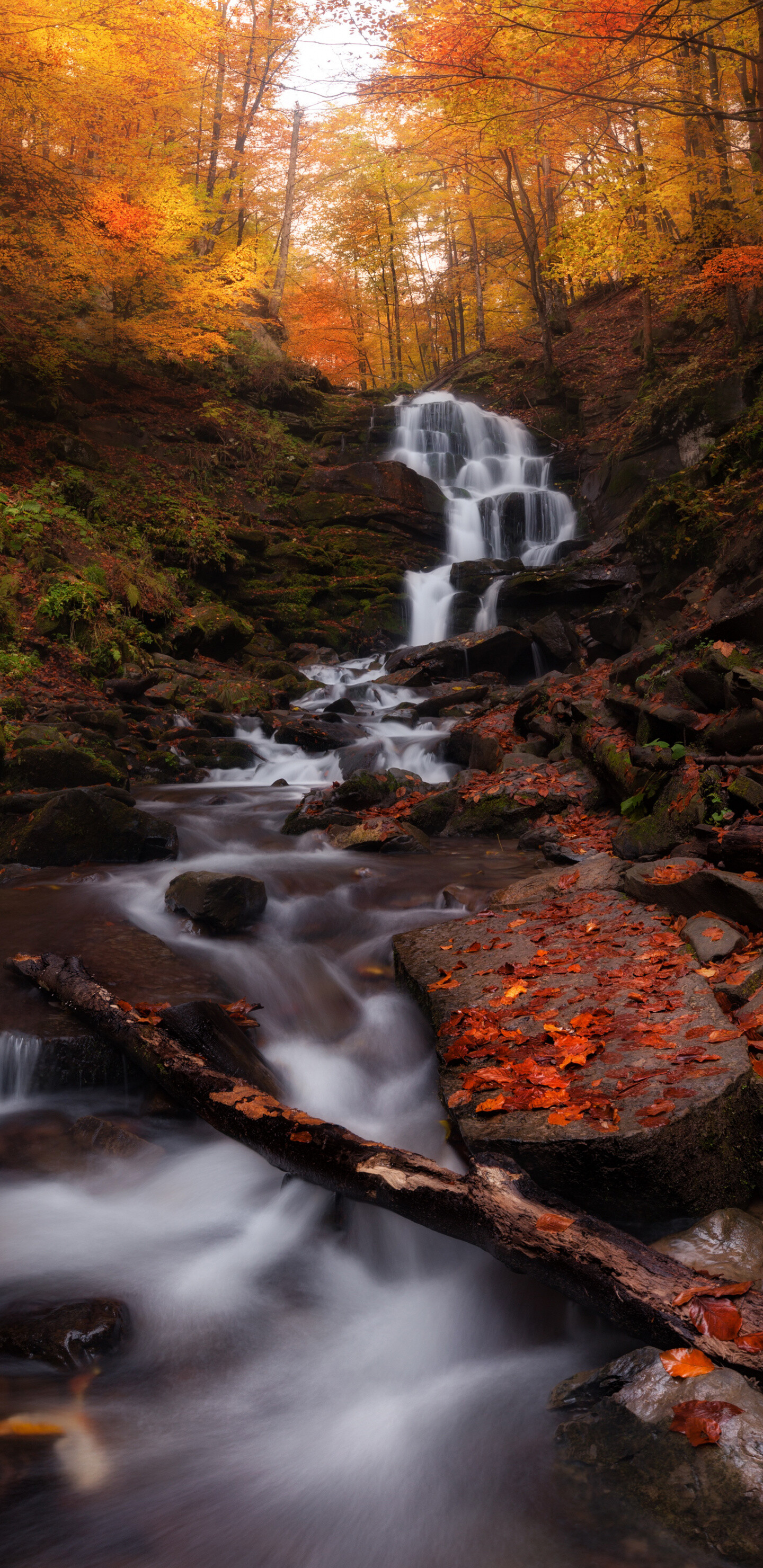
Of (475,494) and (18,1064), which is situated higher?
(475,494)

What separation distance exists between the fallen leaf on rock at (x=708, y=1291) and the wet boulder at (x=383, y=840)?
18.6 feet

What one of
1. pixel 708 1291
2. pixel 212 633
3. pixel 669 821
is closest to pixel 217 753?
pixel 212 633

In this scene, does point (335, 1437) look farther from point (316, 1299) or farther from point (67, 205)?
point (67, 205)

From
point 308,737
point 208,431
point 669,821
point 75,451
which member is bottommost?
point 669,821

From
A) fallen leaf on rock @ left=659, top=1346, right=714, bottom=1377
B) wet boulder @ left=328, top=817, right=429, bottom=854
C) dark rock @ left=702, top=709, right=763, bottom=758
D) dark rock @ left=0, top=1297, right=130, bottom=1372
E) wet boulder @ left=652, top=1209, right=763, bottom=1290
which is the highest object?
dark rock @ left=702, top=709, right=763, bottom=758

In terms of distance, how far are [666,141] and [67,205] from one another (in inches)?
556

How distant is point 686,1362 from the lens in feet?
6.68

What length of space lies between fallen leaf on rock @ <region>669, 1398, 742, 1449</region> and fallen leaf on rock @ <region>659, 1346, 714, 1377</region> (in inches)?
2.4

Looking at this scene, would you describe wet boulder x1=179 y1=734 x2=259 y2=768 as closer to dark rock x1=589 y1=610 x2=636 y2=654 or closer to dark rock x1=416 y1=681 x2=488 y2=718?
dark rock x1=416 y1=681 x2=488 y2=718

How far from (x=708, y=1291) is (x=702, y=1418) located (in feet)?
1.12

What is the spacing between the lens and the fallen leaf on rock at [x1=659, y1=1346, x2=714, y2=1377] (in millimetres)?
2006

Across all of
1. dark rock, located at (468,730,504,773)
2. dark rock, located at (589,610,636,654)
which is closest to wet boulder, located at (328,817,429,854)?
dark rock, located at (468,730,504,773)

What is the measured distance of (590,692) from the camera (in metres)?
11.0

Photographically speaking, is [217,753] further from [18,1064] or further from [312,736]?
[18,1064]
